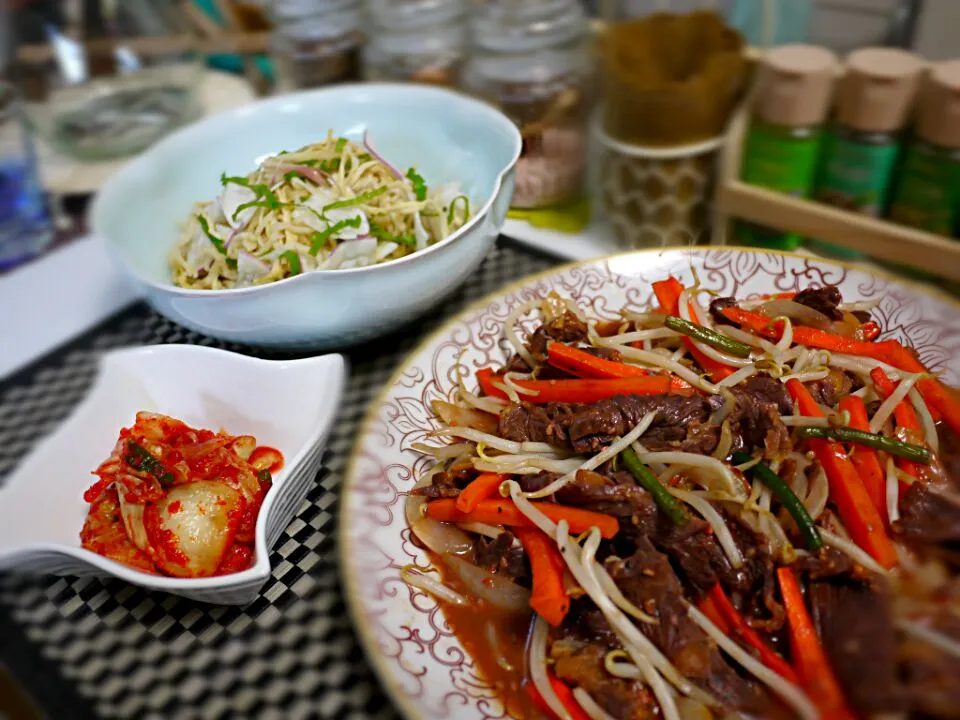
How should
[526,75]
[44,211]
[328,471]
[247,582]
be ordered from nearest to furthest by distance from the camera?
[247,582]
[328,471]
[526,75]
[44,211]

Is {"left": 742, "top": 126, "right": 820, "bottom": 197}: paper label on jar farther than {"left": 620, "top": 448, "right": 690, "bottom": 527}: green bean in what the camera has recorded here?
Yes

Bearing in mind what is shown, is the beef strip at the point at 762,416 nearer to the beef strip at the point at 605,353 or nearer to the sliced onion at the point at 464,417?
the beef strip at the point at 605,353

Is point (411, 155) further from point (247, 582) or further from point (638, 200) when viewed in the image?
point (247, 582)

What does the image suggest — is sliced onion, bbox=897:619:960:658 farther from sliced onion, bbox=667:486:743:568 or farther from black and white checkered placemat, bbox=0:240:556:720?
black and white checkered placemat, bbox=0:240:556:720

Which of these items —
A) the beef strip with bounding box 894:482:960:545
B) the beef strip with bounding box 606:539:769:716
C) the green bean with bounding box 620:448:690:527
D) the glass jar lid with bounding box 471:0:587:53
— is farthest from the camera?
the glass jar lid with bounding box 471:0:587:53

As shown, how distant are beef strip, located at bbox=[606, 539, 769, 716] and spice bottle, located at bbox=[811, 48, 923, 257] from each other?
139 cm

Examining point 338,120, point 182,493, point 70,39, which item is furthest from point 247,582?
point 70,39

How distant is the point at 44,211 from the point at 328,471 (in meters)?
1.23

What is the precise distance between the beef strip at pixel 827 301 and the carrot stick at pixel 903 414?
0.36 ft

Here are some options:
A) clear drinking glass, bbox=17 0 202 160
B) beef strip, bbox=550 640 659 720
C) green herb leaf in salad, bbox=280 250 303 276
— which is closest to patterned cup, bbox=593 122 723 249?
green herb leaf in salad, bbox=280 250 303 276

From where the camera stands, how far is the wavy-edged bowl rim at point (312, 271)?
0.98 m

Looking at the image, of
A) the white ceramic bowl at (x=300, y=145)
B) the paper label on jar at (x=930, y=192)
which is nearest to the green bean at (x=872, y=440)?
the white ceramic bowl at (x=300, y=145)

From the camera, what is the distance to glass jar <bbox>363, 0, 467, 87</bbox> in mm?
1664

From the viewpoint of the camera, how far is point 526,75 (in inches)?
55.1
